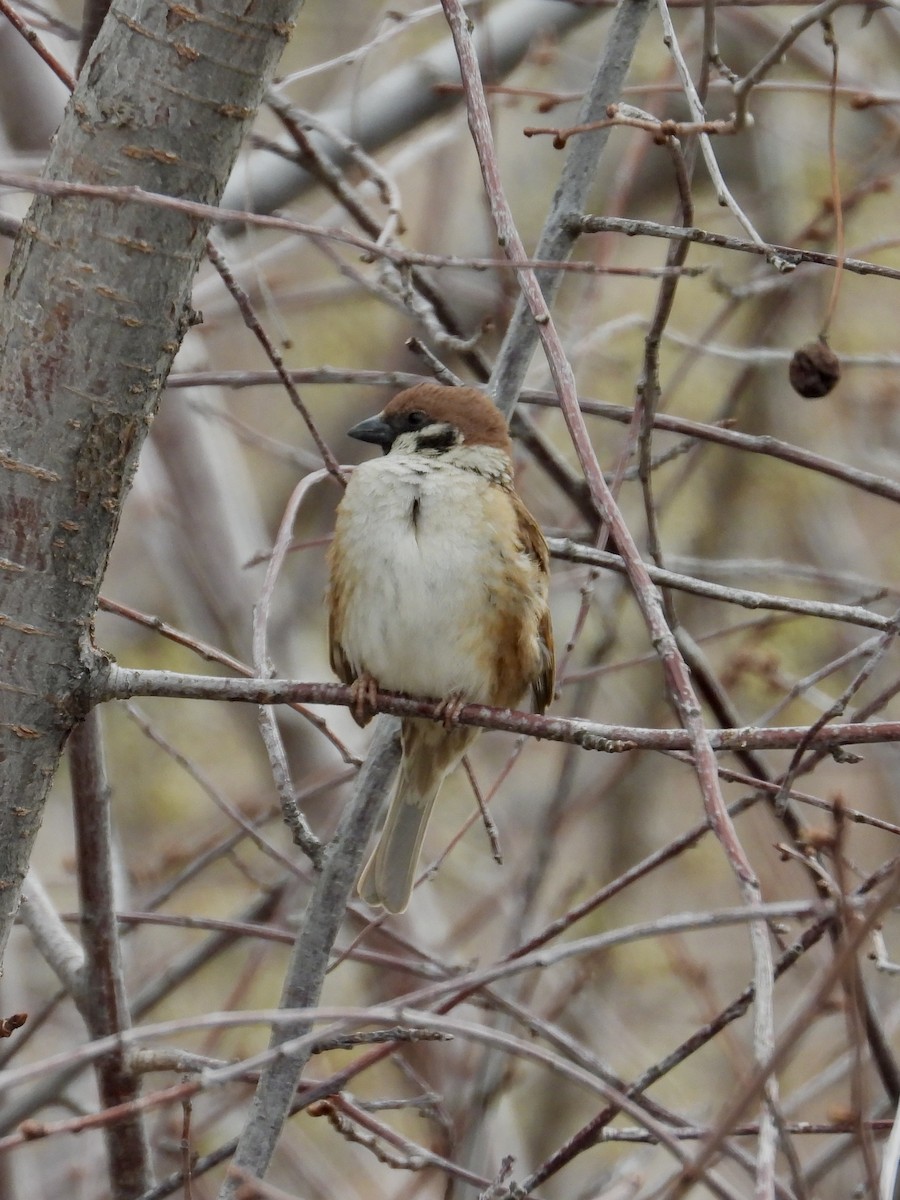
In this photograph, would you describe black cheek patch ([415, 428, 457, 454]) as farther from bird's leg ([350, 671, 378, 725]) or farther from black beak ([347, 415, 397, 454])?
bird's leg ([350, 671, 378, 725])

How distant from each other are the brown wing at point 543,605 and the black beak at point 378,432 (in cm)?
38

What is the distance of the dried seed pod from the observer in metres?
2.73

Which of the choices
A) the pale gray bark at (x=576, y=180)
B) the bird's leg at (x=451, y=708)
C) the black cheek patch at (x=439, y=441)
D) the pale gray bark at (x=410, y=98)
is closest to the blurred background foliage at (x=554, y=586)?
the pale gray bark at (x=410, y=98)

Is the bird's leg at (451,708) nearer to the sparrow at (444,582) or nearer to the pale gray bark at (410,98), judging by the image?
the sparrow at (444,582)

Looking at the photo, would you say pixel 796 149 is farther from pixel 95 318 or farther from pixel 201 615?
pixel 95 318

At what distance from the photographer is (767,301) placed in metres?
6.28

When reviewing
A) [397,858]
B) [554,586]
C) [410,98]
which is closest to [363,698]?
[397,858]

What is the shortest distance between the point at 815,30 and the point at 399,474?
15.3 feet

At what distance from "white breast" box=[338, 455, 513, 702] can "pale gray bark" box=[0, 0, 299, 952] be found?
1090 millimetres

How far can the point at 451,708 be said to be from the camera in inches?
106

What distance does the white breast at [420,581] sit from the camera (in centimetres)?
307

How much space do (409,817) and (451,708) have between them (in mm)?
814

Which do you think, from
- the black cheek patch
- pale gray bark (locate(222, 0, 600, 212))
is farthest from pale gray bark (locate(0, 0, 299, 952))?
pale gray bark (locate(222, 0, 600, 212))

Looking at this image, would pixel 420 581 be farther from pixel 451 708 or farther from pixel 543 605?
pixel 451 708
